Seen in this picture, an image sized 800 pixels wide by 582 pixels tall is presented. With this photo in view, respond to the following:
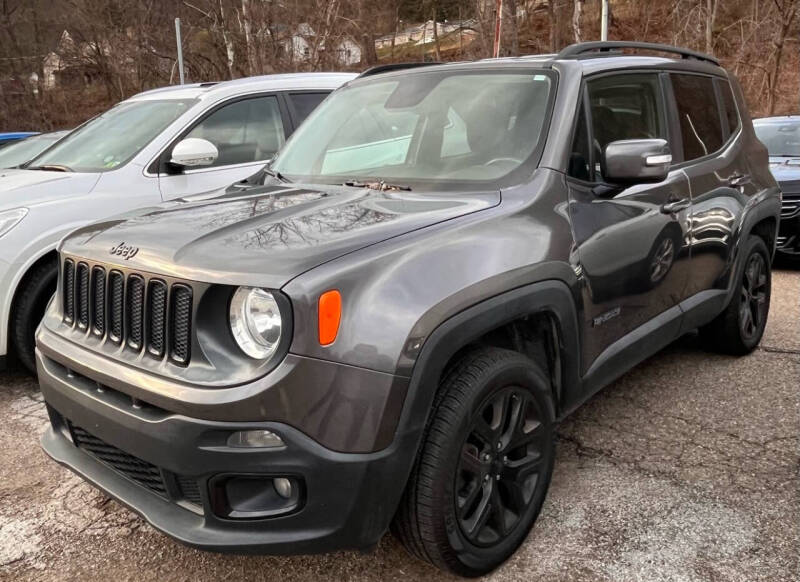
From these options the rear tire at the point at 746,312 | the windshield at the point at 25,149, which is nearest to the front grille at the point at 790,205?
the rear tire at the point at 746,312

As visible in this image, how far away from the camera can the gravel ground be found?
2.51 m

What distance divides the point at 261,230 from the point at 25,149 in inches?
235

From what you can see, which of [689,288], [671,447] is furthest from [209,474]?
[689,288]

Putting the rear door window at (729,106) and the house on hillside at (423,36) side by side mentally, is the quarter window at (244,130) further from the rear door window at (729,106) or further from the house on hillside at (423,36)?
the house on hillside at (423,36)

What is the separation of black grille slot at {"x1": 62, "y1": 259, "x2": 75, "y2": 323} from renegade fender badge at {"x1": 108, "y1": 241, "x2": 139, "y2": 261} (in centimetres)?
29

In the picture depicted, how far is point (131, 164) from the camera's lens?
471 cm

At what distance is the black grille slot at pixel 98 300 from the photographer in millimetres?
2391

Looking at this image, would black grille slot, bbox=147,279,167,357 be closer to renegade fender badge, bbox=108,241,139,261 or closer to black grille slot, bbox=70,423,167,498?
renegade fender badge, bbox=108,241,139,261

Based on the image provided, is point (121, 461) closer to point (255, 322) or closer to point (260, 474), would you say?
point (260, 474)

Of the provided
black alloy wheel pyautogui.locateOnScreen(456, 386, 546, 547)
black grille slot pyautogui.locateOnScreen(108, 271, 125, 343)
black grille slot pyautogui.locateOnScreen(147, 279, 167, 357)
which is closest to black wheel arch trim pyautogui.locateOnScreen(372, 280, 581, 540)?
black alloy wheel pyautogui.locateOnScreen(456, 386, 546, 547)

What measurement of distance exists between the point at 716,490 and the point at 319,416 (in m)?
1.91

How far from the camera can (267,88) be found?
5.45 meters

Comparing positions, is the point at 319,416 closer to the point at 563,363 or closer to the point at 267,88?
the point at 563,363

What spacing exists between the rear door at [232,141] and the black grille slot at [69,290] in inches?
86.6
